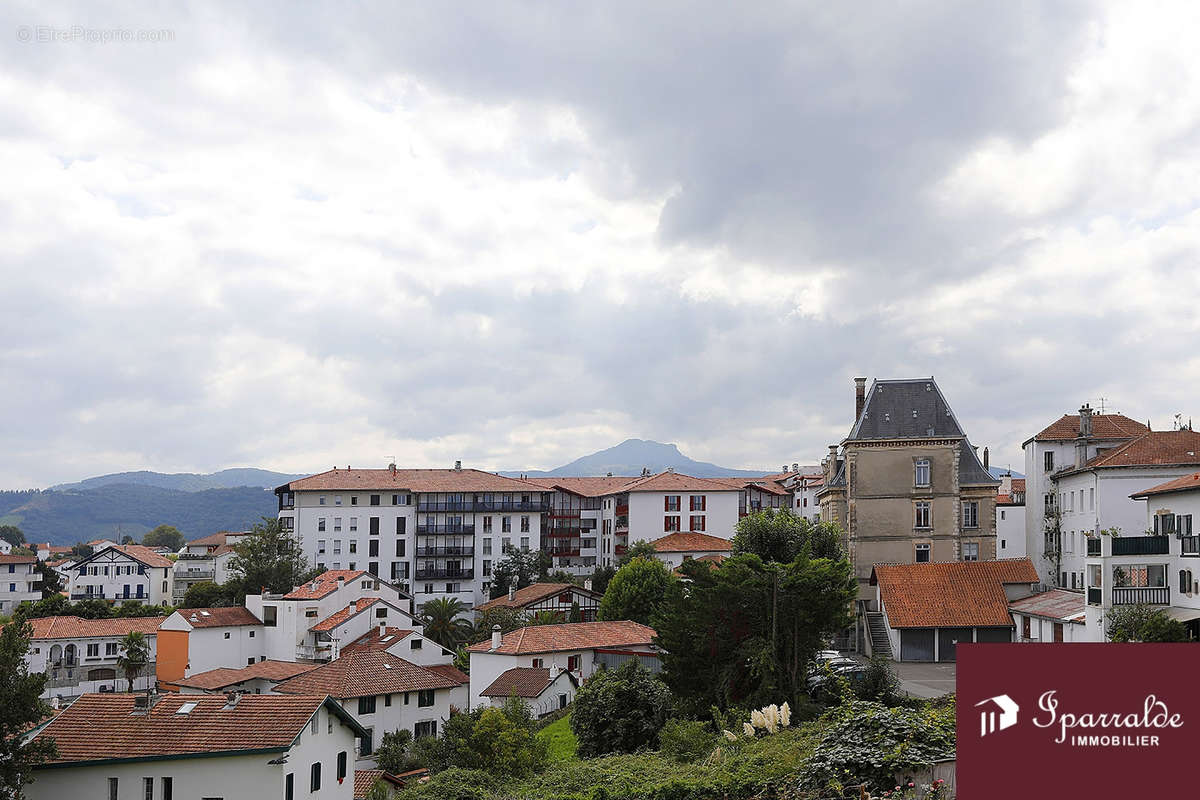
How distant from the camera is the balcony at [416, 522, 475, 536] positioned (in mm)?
99312

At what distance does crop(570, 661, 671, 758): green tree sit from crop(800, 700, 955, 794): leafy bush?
58.4 feet

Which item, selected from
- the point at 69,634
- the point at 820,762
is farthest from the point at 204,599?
the point at 820,762

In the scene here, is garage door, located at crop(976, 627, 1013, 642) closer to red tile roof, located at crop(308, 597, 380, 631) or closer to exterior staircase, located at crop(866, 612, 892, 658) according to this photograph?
exterior staircase, located at crop(866, 612, 892, 658)

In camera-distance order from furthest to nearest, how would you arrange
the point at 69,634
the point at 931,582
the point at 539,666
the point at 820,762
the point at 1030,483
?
the point at 69,634
the point at 1030,483
the point at 539,666
the point at 931,582
the point at 820,762

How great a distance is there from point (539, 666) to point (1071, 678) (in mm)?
54711

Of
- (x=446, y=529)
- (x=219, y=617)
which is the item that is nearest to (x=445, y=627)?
(x=219, y=617)

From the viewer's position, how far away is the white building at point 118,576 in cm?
11838

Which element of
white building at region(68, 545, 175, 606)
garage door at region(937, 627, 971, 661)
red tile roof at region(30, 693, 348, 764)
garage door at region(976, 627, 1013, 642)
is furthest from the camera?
white building at region(68, 545, 175, 606)

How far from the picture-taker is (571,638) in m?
61.2

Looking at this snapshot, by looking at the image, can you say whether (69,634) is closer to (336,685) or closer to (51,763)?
(336,685)

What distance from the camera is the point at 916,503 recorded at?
59.7 m

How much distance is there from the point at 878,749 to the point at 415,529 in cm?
8774

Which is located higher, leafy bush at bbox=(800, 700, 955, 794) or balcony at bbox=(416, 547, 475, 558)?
leafy bush at bbox=(800, 700, 955, 794)

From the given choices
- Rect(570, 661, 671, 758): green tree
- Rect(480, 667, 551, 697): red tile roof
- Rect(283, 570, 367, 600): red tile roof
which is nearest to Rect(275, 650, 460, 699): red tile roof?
Rect(480, 667, 551, 697): red tile roof
